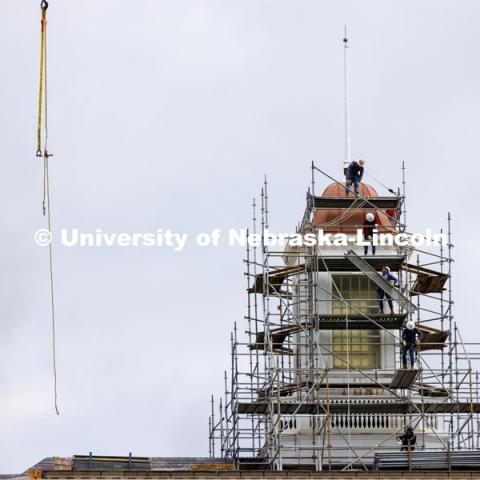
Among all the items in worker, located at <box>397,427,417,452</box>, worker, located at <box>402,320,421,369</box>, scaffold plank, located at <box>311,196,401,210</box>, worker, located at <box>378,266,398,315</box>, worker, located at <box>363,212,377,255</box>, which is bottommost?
worker, located at <box>397,427,417,452</box>

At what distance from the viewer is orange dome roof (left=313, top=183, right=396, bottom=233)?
4865 inches

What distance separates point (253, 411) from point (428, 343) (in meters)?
8.08

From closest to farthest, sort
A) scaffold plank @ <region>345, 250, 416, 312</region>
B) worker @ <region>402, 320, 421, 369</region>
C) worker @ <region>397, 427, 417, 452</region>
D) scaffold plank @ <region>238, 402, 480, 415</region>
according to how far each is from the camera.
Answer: worker @ <region>397, 427, 417, 452</region> → scaffold plank @ <region>238, 402, 480, 415</region> → worker @ <region>402, 320, 421, 369</region> → scaffold plank @ <region>345, 250, 416, 312</region>

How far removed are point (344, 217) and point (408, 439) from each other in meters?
10.7

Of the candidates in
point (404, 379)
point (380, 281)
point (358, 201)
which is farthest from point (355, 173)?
point (404, 379)

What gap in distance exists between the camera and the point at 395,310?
12319cm

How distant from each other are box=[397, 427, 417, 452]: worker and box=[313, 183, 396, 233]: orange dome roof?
9.60 metres

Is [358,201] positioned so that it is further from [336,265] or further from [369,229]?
[336,265]

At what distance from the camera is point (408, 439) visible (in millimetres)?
118812

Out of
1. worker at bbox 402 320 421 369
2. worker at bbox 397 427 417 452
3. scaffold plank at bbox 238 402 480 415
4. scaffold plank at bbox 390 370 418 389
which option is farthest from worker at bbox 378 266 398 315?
worker at bbox 397 427 417 452

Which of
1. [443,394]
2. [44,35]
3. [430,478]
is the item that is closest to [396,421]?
[443,394]

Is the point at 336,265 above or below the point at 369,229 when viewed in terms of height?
below

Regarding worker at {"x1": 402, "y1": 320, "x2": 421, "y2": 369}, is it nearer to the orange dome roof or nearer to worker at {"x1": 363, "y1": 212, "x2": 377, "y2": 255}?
worker at {"x1": 363, "y1": 212, "x2": 377, "y2": 255}

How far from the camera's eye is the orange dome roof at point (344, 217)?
124m
